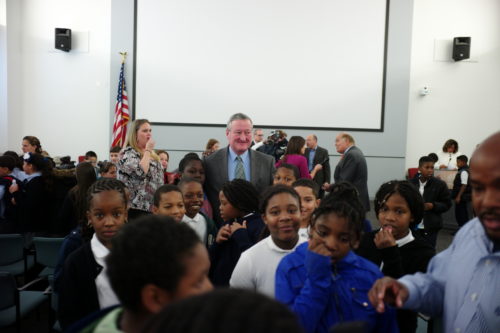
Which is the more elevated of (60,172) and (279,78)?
(279,78)

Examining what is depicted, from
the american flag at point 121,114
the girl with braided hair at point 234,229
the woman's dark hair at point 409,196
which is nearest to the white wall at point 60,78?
the american flag at point 121,114

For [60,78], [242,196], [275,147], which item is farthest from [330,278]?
[60,78]

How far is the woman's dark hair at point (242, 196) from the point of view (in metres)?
2.79

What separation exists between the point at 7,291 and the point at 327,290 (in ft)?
7.49

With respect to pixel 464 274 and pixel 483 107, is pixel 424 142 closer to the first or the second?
pixel 483 107

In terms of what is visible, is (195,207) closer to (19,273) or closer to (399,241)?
(399,241)

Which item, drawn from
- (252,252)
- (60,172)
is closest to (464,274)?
(252,252)

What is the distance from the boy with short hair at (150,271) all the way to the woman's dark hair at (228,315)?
1.15 feet

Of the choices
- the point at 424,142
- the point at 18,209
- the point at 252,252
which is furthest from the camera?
the point at 424,142

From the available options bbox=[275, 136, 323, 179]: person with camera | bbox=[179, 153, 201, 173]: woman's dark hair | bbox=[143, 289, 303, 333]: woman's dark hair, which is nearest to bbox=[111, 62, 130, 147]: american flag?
bbox=[275, 136, 323, 179]: person with camera

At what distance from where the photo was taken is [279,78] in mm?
10641

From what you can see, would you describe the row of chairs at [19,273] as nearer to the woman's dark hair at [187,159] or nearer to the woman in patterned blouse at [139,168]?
the woman in patterned blouse at [139,168]

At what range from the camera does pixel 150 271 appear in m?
0.90

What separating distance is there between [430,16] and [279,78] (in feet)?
14.1
